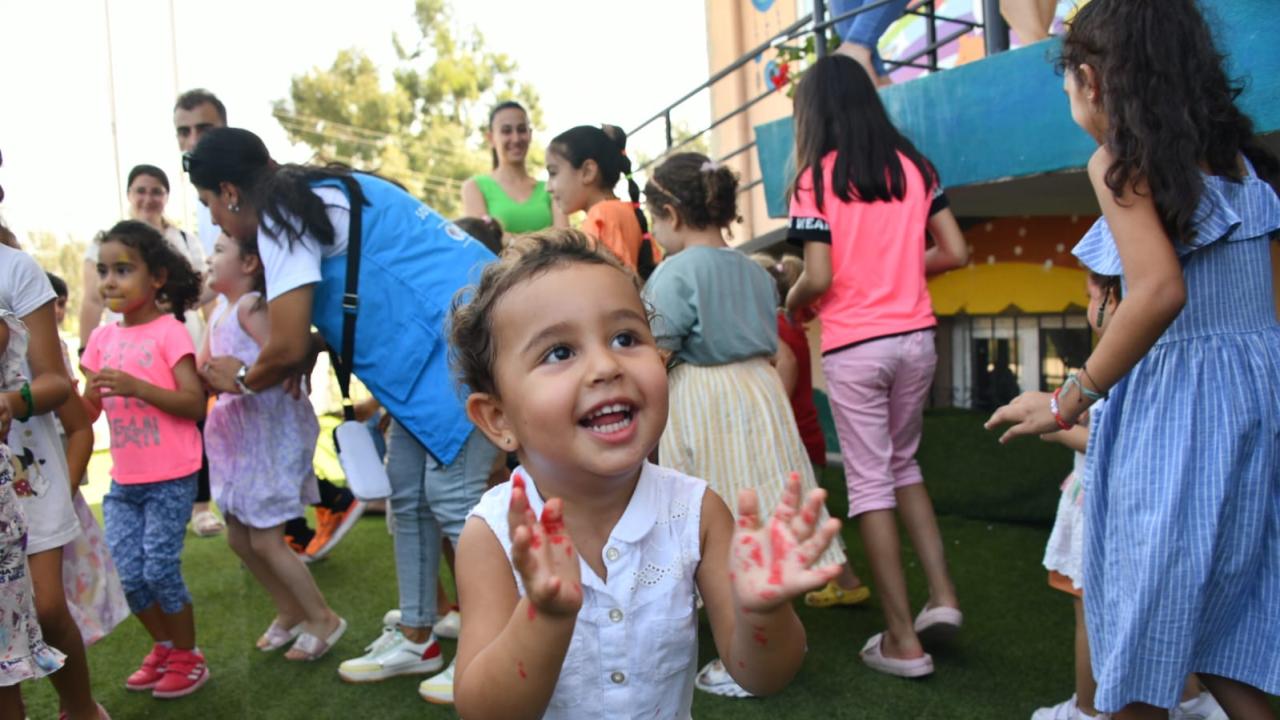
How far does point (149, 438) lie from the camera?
345 centimetres

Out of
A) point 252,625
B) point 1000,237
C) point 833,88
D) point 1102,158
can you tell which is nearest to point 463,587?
point 1102,158

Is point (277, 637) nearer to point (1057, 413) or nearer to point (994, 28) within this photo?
point (1057, 413)

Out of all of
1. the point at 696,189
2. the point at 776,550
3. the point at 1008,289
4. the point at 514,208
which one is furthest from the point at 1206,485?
the point at 1008,289

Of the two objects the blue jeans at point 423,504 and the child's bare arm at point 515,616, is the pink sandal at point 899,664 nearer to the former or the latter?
the blue jeans at point 423,504

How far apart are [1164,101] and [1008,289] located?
4.40m

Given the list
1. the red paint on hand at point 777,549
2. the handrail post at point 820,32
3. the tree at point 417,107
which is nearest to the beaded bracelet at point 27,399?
the red paint on hand at point 777,549

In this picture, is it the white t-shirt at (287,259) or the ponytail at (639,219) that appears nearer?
the white t-shirt at (287,259)

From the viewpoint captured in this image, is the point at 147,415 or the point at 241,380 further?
the point at 147,415

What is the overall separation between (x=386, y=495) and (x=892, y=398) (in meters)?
1.66

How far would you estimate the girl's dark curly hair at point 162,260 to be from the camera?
3648mm

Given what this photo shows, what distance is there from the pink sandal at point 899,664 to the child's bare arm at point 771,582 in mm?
1864

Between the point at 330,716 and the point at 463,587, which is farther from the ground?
the point at 463,587

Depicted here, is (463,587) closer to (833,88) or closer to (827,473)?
(833,88)

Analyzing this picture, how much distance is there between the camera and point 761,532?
3.97 ft
